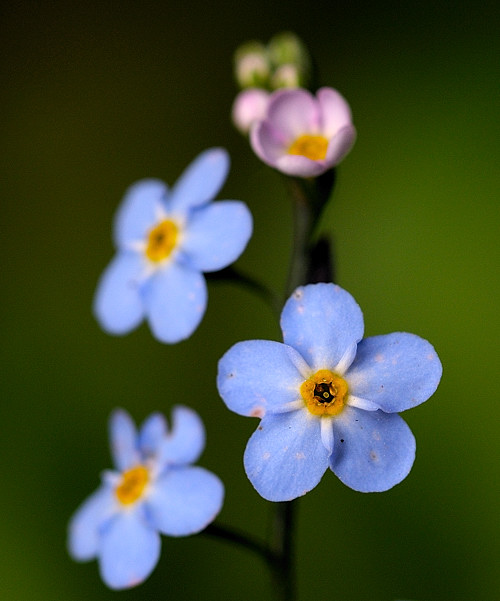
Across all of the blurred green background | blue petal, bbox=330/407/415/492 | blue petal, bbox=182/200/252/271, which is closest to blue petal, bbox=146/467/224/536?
blue petal, bbox=330/407/415/492

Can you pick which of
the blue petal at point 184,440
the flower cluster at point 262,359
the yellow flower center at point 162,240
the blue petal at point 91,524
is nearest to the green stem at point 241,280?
the flower cluster at point 262,359

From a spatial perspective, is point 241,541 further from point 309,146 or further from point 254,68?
point 254,68

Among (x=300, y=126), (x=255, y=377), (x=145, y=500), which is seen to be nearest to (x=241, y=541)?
(x=145, y=500)

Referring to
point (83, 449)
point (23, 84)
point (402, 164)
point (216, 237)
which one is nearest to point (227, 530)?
point (216, 237)

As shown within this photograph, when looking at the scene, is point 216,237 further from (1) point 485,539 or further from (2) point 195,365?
(2) point 195,365

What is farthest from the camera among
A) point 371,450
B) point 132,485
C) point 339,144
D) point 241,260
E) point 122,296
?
point 241,260

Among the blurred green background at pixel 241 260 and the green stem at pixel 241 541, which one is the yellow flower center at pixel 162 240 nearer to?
the green stem at pixel 241 541

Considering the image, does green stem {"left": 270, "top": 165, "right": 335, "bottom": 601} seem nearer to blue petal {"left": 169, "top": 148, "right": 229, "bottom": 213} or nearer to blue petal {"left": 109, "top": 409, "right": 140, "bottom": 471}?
blue petal {"left": 169, "top": 148, "right": 229, "bottom": 213}

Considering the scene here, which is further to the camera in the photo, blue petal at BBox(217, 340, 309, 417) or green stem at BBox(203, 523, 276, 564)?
green stem at BBox(203, 523, 276, 564)
